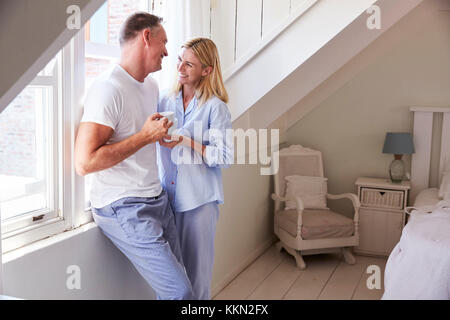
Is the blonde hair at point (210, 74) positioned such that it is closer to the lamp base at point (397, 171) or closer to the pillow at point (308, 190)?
the pillow at point (308, 190)

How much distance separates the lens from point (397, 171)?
4.47m

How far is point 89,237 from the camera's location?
2182 millimetres

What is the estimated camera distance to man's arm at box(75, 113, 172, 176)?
77.0 inches

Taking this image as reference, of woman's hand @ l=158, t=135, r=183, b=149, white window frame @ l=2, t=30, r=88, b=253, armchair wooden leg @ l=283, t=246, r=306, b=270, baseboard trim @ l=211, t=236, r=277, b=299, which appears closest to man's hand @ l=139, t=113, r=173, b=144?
woman's hand @ l=158, t=135, r=183, b=149

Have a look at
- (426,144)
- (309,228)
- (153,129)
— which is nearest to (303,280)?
(309,228)

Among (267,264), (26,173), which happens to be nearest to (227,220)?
(267,264)

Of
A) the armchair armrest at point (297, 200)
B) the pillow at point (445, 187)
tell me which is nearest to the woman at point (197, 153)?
the armchair armrest at point (297, 200)

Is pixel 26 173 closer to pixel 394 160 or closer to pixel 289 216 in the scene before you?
pixel 289 216

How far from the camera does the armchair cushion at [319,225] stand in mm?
4172

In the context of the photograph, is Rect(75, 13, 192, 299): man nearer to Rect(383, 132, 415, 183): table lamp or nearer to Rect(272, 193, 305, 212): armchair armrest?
Rect(272, 193, 305, 212): armchair armrest

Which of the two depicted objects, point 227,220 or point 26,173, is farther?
point 227,220

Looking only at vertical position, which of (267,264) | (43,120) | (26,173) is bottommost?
(267,264)

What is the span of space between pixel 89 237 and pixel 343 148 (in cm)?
317
